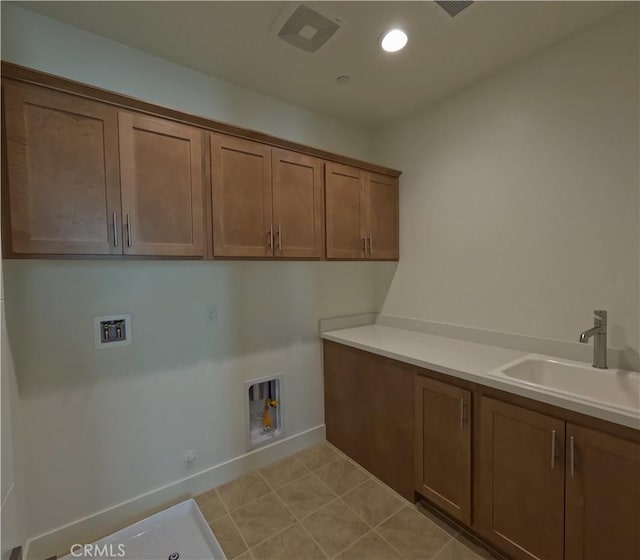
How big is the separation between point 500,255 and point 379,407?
1.24 meters

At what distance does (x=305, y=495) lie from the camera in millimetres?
1990

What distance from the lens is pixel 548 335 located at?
183cm

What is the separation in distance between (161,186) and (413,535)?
2.20 metres

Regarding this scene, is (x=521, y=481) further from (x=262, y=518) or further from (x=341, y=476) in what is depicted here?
(x=262, y=518)

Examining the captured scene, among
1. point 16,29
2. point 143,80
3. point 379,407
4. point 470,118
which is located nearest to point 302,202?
point 143,80

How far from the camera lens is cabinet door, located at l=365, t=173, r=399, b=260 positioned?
244 centimetres

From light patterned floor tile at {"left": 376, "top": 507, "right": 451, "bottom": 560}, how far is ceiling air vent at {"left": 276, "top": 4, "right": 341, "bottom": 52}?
264 cm

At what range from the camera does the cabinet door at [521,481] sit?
4.31ft

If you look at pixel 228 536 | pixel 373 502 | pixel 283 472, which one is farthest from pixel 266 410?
pixel 373 502

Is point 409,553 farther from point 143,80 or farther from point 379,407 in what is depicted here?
point 143,80

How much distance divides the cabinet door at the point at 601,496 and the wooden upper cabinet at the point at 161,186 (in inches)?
73.7

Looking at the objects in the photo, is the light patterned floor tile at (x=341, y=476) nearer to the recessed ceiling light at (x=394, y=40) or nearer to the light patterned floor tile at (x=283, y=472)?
the light patterned floor tile at (x=283, y=472)

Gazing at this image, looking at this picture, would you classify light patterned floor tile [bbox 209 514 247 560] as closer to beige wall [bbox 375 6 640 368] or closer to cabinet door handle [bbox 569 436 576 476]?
cabinet door handle [bbox 569 436 576 476]

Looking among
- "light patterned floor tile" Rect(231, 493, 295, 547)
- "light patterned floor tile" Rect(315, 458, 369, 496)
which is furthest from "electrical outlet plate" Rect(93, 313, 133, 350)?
"light patterned floor tile" Rect(315, 458, 369, 496)
